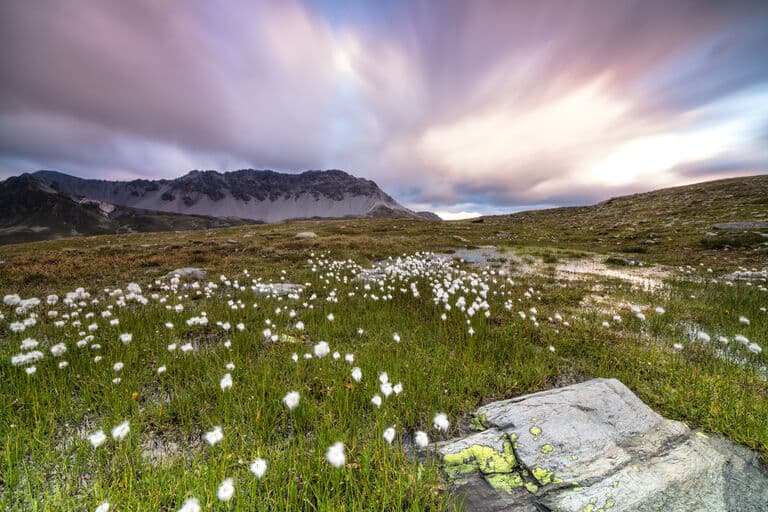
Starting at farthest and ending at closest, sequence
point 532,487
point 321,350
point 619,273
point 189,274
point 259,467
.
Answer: point 619,273, point 189,274, point 321,350, point 532,487, point 259,467

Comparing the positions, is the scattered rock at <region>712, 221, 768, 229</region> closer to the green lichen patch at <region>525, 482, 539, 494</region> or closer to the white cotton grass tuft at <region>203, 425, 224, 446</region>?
the green lichen patch at <region>525, 482, 539, 494</region>

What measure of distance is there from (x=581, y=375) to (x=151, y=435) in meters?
6.53

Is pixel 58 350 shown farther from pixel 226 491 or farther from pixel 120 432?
pixel 226 491

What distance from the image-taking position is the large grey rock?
2385mm

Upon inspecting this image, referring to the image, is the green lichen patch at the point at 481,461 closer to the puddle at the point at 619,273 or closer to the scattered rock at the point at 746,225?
the puddle at the point at 619,273

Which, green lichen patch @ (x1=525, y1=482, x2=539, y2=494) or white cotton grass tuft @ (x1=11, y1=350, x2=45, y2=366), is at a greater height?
white cotton grass tuft @ (x1=11, y1=350, x2=45, y2=366)

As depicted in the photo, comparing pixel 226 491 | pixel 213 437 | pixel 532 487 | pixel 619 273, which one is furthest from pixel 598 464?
pixel 619 273

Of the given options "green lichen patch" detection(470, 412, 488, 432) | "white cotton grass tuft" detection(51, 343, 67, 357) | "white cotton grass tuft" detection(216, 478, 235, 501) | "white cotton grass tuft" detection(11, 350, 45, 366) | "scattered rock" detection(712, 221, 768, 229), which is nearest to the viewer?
"white cotton grass tuft" detection(216, 478, 235, 501)

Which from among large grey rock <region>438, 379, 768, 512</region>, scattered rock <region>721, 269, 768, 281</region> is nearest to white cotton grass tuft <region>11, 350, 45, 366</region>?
large grey rock <region>438, 379, 768, 512</region>

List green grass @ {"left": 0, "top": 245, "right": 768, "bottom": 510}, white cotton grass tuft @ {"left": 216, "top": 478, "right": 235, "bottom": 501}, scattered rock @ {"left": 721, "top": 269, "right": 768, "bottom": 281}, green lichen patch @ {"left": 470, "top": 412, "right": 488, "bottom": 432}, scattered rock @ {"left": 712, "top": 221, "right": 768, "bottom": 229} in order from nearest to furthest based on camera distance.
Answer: white cotton grass tuft @ {"left": 216, "top": 478, "right": 235, "bottom": 501}
green grass @ {"left": 0, "top": 245, "right": 768, "bottom": 510}
green lichen patch @ {"left": 470, "top": 412, "right": 488, "bottom": 432}
scattered rock @ {"left": 721, "top": 269, "right": 768, "bottom": 281}
scattered rock @ {"left": 712, "top": 221, "right": 768, "bottom": 229}

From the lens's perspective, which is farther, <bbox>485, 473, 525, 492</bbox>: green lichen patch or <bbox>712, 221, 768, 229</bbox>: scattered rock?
<bbox>712, 221, 768, 229</bbox>: scattered rock

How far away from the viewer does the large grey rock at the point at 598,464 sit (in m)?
2.38

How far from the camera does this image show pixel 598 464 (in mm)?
2707

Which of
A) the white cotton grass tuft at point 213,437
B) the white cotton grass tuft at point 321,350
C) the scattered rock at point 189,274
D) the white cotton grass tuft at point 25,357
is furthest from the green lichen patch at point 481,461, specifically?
the scattered rock at point 189,274
